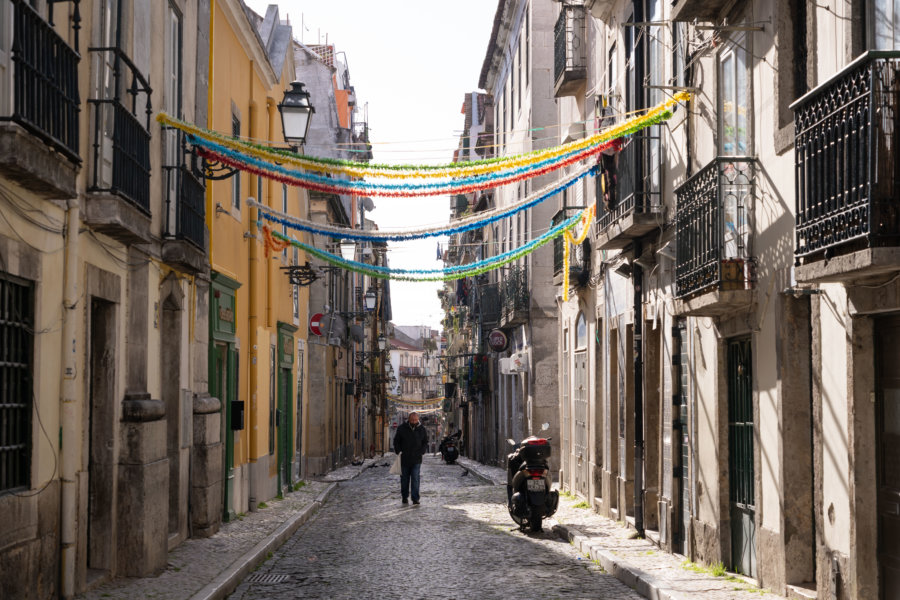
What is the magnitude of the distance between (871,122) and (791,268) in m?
2.71

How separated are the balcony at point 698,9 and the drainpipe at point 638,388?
4.40m

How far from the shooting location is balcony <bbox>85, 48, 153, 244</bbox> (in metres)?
9.88

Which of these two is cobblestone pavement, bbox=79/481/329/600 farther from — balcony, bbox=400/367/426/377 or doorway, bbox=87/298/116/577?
balcony, bbox=400/367/426/377

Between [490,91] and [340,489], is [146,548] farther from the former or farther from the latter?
[490,91]

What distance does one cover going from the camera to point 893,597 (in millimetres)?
7938

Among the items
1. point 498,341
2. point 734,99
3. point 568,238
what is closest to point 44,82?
point 734,99

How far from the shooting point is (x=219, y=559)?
12.4 metres

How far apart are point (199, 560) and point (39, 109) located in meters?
6.20

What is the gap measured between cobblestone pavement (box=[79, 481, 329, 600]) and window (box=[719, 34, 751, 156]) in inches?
265

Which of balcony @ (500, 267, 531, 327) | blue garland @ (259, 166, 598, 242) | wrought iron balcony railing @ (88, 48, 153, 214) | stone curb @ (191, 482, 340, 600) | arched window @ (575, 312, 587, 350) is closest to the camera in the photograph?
wrought iron balcony railing @ (88, 48, 153, 214)

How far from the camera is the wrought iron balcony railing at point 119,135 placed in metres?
10.0

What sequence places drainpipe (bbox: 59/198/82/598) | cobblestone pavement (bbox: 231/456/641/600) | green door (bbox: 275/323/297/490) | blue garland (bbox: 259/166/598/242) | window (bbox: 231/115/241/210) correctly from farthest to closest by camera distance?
green door (bbox: 275/323/297/490), window (bbox: 231/115/241/210), blue garland (bbox: 259/166/598/242), cobblestone pavement (bbox: 231/456/641/600), drainpipe (bbox: 59/198/82/598)

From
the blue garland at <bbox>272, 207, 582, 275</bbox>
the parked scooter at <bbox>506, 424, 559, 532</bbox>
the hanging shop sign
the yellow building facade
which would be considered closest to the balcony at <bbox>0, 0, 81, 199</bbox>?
the yellow building facade

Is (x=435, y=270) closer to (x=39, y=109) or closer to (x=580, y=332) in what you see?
(x=580, y=332)
